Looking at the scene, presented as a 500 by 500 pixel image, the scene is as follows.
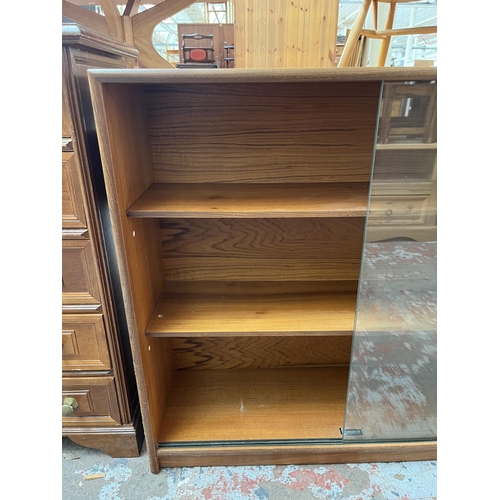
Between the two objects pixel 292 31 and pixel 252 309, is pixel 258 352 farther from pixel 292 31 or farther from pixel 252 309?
pixel 292 31

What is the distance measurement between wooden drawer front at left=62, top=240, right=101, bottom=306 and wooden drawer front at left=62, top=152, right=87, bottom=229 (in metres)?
0.05

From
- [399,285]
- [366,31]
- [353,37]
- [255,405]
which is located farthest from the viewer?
[366,31]

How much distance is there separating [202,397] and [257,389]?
7.6 inches

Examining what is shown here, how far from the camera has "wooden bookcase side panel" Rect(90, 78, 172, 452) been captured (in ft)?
2.50

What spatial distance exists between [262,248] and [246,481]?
2.32ft

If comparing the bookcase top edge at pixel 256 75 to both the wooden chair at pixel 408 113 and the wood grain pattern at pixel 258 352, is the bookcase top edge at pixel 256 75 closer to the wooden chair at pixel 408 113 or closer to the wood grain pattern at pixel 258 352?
the wooden chair at pixel 408 113

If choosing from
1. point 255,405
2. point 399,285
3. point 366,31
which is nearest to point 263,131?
point 399,285

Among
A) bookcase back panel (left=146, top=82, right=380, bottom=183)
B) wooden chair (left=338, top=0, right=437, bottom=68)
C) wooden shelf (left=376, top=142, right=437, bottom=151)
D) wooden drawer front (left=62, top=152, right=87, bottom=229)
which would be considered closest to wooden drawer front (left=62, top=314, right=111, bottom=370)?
wooden drawer front (left=62, top=152, right=87, bottom=229)

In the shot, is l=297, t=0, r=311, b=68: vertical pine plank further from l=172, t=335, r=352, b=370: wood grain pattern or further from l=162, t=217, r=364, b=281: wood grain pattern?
l=172, t=335, r=352, b=370: wood grain pattern

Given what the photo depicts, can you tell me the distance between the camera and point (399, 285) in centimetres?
96

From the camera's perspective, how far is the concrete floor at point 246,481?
1028mm

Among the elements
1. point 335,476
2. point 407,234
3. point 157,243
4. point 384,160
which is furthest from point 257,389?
point 384,160

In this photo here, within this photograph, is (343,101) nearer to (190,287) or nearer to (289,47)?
(190,287)

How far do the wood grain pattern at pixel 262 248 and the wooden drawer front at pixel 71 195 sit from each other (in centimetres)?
29
